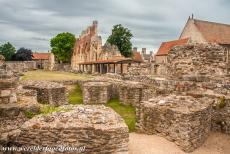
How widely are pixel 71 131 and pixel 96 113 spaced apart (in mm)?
856

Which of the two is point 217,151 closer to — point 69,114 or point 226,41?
point 69,114

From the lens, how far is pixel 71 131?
5.41m

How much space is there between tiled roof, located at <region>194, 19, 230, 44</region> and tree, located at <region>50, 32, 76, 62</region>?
31859 millimetres

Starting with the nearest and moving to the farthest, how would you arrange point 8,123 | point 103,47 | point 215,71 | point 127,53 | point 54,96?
point 8,123 < point 215,71 < point 54,96 < point 103,47 < point 127,53

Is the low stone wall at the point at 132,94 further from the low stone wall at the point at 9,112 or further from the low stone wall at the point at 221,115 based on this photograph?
the low stone wall at the point at 9,112

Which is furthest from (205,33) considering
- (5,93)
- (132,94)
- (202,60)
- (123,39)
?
(5,93)

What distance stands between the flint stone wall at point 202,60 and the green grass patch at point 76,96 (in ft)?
18.2

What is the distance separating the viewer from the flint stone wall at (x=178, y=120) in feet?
26.1

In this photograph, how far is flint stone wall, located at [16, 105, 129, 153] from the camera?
5.41 meters

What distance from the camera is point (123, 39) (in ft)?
171

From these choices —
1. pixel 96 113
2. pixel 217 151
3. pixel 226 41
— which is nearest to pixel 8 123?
pixel 96 113

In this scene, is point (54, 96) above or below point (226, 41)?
below

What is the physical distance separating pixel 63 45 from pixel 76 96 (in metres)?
50.3

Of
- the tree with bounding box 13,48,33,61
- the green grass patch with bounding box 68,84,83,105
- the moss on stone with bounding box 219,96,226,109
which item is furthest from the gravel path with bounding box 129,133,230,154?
the tree with bounding box 13,48,33,61
